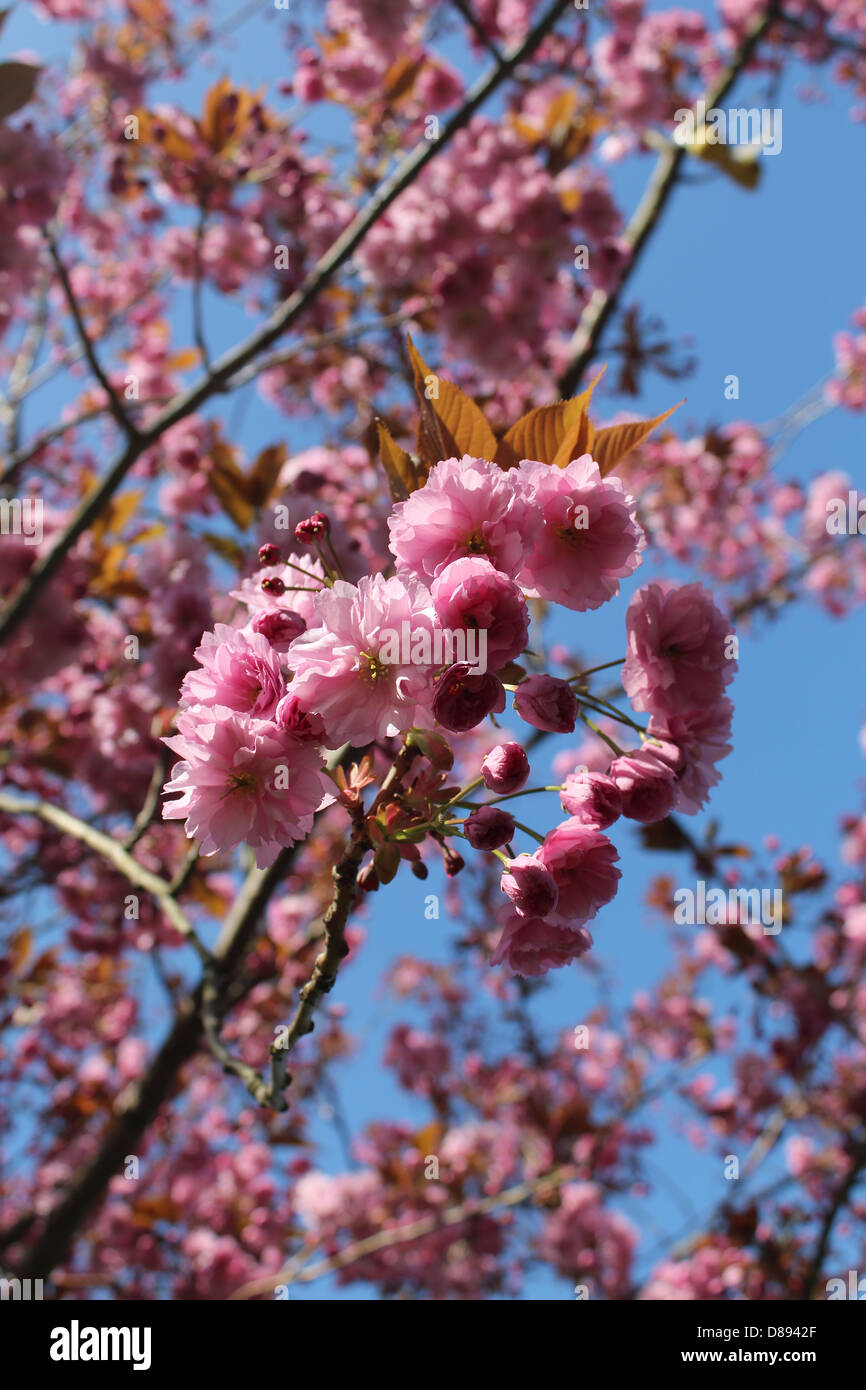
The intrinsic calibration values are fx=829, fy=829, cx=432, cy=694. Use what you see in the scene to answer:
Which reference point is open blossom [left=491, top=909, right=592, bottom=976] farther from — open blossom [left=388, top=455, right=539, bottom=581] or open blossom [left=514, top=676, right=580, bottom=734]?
open blossom [left=388, top=455, right=539, bottom=581]

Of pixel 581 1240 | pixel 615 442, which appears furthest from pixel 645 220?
pixel 581 1240

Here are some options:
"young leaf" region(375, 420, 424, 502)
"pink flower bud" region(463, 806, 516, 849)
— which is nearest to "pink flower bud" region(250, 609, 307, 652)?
"young leaf" region(375, 420, 424, 502)

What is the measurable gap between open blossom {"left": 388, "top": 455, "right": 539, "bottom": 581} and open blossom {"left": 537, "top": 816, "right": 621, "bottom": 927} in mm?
341

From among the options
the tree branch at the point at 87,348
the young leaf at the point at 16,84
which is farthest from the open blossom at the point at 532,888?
the young leaf at the point at 16,84

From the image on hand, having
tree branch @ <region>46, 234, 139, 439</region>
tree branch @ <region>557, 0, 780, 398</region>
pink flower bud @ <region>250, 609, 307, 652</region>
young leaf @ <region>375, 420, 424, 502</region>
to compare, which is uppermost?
tree branch @ <region>557, 0, 780, 398</region>

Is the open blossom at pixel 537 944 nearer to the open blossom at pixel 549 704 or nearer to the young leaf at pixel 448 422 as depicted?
the open blossom at pixel 549 704

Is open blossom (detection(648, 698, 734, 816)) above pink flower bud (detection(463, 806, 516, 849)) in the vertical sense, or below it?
above

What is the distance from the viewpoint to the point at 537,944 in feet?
3.64

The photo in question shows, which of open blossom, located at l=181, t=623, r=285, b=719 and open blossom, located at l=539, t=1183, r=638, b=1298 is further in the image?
open blossom, located at l=539, t=1183, r=638, b=1298

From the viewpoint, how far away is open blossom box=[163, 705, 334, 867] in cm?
102

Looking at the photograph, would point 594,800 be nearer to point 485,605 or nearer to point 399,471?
point 485,605
